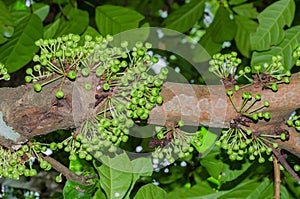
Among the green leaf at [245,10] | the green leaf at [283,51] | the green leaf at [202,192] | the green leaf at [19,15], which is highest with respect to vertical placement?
the green leaf at [245,10]

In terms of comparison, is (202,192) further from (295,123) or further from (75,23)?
(75,23)

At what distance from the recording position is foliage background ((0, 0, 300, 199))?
189 centimetres

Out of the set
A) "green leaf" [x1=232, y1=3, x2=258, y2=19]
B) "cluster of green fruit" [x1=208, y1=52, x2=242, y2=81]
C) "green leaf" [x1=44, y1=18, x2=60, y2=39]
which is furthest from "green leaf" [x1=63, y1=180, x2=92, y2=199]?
"green leaf" [x1=232, y1=3, x2=258, y2=19]

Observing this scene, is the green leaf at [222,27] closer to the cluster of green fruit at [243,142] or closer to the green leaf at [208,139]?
the green leaf at [208,139]

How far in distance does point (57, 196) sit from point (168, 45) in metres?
1.35

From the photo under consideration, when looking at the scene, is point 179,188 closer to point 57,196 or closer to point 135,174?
point 57,196

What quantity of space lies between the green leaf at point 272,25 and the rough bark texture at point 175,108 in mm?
692

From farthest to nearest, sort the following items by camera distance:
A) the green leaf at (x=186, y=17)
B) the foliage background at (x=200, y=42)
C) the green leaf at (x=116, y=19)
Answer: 1. the green leaf at (x=186, y=17)
2. the green leaf at (x=116, y=19)
3. the foliage background at (x=200, y=42)

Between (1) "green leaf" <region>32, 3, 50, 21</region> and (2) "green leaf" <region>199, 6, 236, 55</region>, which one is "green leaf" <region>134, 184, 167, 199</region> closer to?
(2) "green leaf" <region>199, 6, 236, 55</region>

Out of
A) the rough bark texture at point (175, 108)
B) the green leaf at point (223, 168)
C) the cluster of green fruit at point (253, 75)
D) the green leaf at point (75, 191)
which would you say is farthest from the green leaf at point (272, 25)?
the green leaf at point (75, 191)

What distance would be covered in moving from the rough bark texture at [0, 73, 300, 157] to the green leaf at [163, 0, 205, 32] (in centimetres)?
121

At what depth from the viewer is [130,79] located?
1218mm

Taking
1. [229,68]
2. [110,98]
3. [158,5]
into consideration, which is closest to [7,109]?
[110,98]

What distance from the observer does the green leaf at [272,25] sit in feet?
6.58
